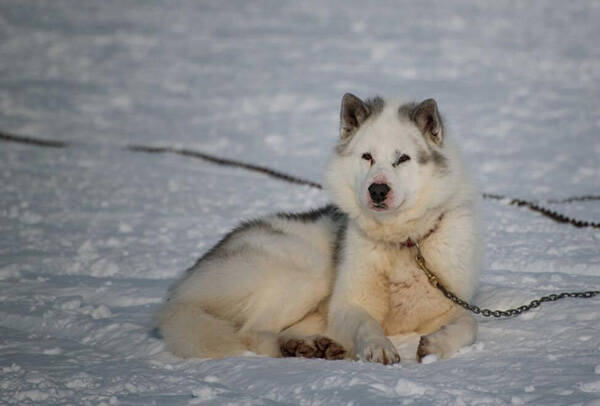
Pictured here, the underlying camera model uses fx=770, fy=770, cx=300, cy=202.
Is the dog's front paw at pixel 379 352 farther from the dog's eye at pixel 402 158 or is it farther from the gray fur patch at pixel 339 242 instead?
the dog's eye at pixel 402 158

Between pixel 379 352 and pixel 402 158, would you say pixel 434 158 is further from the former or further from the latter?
pixel 379 352

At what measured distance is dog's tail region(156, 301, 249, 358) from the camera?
3.87m

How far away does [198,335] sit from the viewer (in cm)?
389

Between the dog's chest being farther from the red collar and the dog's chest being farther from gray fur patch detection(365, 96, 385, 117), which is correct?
gray fur patch detection(365, 96, 385, 117)

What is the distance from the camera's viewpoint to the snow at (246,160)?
137 inches

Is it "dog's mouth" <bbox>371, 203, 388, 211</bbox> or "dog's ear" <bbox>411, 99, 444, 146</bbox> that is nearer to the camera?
"dog's mouth" <bbox>371, 203, 388, 211</bbox>

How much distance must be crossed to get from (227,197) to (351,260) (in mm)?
3842

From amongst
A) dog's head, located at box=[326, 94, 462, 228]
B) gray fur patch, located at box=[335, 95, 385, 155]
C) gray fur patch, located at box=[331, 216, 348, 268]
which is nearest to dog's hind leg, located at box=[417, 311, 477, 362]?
dog's head, located at box=[326, 94, 462, 228]

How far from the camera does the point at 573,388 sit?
3.09m

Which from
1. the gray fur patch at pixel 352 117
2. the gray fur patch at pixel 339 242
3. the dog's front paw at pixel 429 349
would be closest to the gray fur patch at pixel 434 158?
the gray fur patch at pixel 352 117

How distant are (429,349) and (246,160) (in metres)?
6.50

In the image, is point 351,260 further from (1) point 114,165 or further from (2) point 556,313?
(1) point 114,165

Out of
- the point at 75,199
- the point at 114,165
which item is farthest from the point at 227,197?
the point at 114,165

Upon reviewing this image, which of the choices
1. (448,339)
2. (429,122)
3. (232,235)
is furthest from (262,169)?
(448,339)
